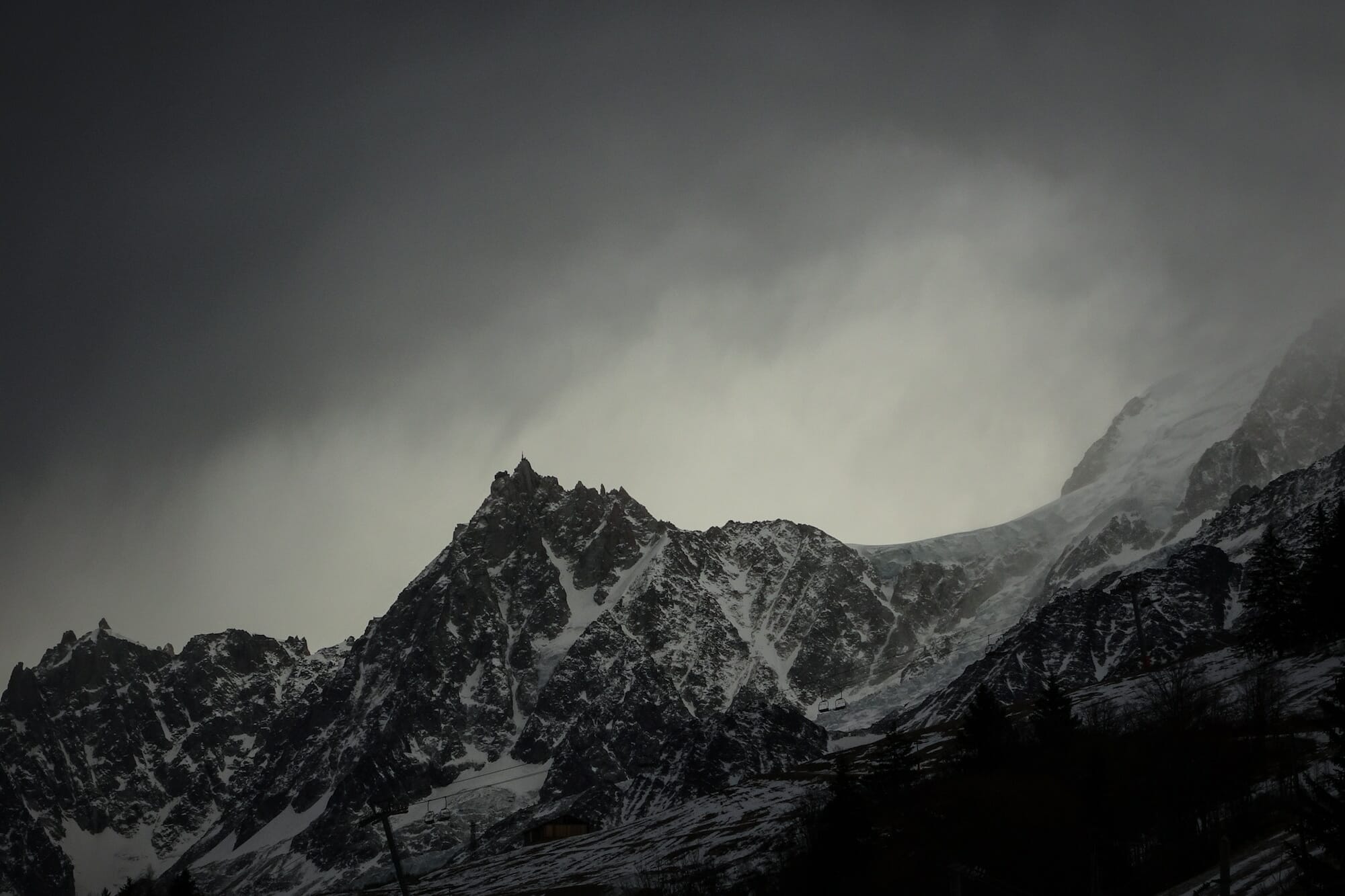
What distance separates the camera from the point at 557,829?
18612 centimetres

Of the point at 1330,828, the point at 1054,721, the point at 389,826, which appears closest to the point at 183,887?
the point at 389,826

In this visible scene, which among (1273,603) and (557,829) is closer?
(1273,603)

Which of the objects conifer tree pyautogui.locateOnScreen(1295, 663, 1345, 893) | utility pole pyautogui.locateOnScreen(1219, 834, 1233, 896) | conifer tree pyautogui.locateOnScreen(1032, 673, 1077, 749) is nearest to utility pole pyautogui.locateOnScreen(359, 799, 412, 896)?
conifer tree pyautogui.locateOnScreen(1032, 673, 1077, 749)

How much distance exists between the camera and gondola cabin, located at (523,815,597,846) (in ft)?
607

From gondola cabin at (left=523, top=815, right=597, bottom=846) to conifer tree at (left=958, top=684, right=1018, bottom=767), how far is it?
85.7m

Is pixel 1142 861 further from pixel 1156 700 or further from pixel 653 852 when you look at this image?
pixel 653 852

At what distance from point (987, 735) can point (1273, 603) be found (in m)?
33.6

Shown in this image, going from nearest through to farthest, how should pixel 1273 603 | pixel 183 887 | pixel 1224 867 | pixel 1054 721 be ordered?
pixel 1224 867
pixel 183 887
pixel 1054 721
pixel 1273 603

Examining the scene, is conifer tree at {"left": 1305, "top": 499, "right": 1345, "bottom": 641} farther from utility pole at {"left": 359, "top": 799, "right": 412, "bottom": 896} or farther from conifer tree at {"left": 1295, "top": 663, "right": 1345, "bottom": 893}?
utility pole at {"left": 359, "top": 799, "right": 412, "bottom": 896}

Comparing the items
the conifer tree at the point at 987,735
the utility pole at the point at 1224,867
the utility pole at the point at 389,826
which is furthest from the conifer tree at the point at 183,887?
the utility pole at the point at 1224,867

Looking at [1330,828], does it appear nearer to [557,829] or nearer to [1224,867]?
[1224,867]

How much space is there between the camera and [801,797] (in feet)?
462

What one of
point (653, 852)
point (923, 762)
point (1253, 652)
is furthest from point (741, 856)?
point (1253, 652)

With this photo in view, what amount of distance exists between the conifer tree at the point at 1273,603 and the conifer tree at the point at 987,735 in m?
25.5
